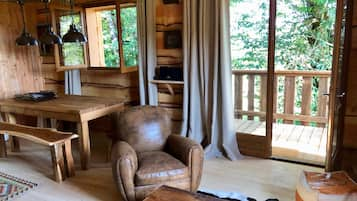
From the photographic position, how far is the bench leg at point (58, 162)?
3.13 meters

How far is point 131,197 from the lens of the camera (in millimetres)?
2486

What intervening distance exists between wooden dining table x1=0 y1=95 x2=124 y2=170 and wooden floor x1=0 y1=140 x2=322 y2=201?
1.22 feet

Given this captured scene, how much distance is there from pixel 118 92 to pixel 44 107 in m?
1.26

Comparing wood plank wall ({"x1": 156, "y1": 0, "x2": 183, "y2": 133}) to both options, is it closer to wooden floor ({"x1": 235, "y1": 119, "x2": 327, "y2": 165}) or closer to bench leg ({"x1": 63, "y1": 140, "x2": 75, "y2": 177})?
wooden floor ({"x1": 235, "y1": 119, "x2": 327, "y2": 165})

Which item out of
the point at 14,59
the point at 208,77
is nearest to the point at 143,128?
the point at 208,77

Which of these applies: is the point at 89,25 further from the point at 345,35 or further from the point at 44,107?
the point at 345,35

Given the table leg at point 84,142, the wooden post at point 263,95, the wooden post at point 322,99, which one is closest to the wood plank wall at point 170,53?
the wooden post at point 263,95

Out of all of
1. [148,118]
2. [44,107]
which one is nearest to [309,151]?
[148,118]

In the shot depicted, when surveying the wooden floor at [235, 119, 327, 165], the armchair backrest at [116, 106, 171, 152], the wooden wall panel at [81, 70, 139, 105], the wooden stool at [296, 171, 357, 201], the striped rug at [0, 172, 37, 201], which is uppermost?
the wooden wall panel at [81, 70, 139, 105]

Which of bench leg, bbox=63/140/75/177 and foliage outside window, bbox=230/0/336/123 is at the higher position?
foliage outside window, bbox=230/0/336/123

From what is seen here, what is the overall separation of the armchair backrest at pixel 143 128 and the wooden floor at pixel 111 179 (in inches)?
21.5

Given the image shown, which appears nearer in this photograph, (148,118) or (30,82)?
(148,118)

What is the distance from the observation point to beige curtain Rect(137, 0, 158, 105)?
12.7 ft

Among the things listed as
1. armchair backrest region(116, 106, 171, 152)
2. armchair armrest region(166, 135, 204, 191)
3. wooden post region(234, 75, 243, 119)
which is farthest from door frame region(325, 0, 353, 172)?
armchair backrest region(116, 106, 171, 152)
